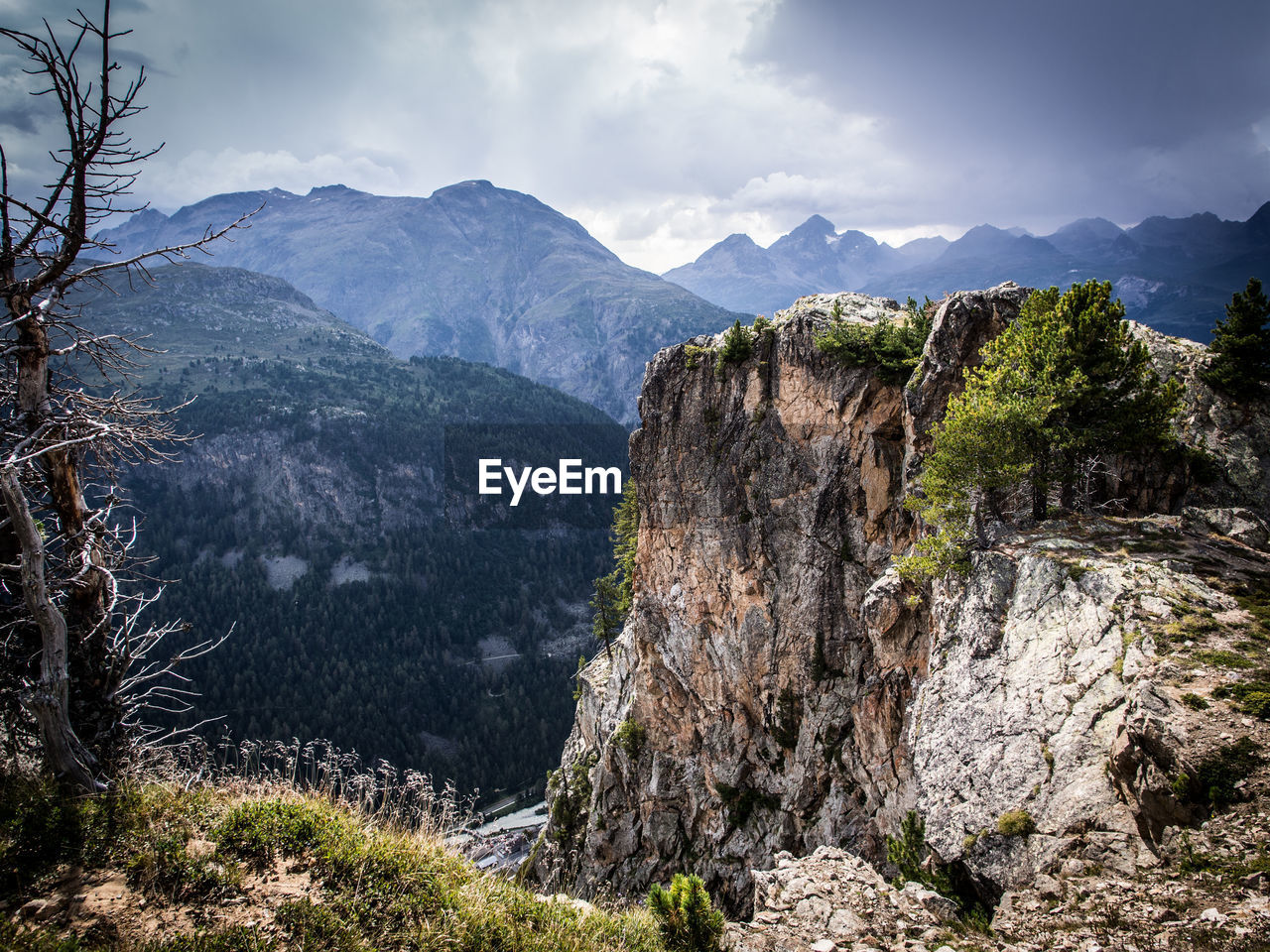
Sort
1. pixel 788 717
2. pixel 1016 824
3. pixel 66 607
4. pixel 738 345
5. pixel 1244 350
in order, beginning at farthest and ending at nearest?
pixel 738 345 < pixel 788 717 < pixel 1244 350 < pixel 1016 824 < pixel 66 607

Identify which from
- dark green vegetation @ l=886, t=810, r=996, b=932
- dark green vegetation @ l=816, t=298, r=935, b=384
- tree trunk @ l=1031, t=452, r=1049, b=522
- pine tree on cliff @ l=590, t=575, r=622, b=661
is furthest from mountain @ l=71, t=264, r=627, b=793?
tree trunk @ l=1031, t=452, r=1049, b=522

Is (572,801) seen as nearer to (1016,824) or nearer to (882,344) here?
(882,344)

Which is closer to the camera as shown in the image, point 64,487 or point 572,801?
point 64,487

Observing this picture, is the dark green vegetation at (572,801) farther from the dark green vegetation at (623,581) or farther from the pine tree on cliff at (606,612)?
the dark green vegetation at (623,581)

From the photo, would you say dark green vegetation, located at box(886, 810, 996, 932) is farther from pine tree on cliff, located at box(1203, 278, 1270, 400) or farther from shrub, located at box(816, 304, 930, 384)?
pine tree on cliff, located at box(1203, 278, 1270, 400)

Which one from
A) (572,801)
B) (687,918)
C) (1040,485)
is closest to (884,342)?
(1040,485)

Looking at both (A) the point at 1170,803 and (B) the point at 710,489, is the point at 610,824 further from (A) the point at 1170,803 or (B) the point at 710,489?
(A) the point at 1170,803

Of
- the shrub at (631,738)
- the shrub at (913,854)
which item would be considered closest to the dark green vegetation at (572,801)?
the shrub at (631,738)
